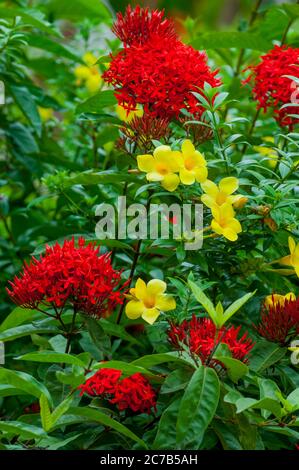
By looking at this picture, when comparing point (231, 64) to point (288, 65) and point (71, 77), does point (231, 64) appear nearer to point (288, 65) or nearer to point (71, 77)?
point (71, 77)

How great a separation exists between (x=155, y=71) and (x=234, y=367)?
0.56 metres

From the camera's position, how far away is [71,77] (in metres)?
2.59

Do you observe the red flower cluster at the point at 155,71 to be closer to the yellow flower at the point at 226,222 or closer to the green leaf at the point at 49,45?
the yellow flower at the point at 226,222

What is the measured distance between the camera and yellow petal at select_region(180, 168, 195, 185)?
1.44 meters

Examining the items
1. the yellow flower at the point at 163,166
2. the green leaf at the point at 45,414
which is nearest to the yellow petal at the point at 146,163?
the yellow flower at the point at 163,166

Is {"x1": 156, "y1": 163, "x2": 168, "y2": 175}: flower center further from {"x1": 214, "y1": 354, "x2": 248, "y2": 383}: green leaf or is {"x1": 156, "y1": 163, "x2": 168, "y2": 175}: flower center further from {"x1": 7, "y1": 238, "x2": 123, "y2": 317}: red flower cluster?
{"x1": 214, "y1": 354, "x2": 248, "y2": 383}: green leaf

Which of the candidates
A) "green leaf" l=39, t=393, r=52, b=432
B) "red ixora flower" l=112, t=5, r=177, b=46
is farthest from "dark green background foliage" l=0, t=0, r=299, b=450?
"red ixora flower" l=112, t=5, r=177, b=46

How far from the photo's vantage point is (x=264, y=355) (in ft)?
4.77

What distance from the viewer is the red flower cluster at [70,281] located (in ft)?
4.42

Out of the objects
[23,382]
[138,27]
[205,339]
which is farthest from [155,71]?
[23,382]

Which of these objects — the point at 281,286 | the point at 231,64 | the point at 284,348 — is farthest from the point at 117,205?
the point at 231,64

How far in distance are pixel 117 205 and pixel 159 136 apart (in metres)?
0.27

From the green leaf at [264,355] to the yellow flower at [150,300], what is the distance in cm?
17
